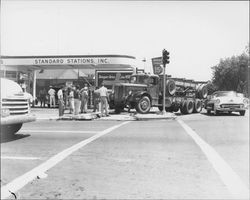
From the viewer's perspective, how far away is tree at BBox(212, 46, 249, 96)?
0.97 m

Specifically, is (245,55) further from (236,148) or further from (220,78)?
(236,148)

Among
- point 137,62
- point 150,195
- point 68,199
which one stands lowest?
point 150,195

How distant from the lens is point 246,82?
0.80 meters

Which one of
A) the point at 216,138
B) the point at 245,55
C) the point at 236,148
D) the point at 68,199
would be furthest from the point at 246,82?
the point at 216,138

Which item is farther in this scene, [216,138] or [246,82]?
[216,138]

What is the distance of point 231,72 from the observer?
1079 millimetres

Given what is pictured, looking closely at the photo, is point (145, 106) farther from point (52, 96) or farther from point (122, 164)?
point (52, 96)

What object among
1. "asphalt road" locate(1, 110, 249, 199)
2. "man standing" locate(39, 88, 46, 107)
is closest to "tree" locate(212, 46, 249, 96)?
"man standing" locate(39, 88, 46, 107)

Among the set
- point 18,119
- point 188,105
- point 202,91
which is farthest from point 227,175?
point 18,119

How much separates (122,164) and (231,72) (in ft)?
10.2

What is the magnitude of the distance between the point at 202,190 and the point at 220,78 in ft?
7.33

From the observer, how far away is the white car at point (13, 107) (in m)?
0.74

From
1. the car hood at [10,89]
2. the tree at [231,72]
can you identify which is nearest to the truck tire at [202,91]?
the tree at [231,72]

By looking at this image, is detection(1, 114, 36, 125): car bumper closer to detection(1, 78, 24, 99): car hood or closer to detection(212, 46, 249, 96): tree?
detection(1, 78, 24, 99): car hood
